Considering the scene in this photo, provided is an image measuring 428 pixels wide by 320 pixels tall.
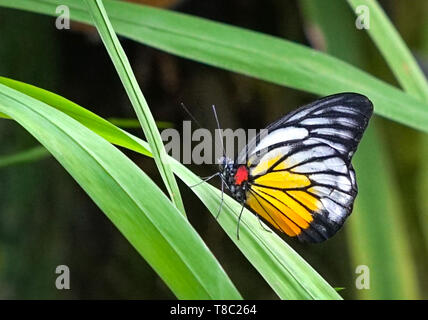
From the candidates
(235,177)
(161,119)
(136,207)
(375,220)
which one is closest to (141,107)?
(136,207)

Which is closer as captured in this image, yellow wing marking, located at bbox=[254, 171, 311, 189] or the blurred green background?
yellow wing marking, located at bbox=[254, 171, 311, 189]

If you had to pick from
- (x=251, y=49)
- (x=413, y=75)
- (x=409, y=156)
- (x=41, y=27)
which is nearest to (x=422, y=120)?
(x=413, y=75)

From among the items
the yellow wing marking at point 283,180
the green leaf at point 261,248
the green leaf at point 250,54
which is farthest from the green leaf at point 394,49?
the green leaf at point 261,248

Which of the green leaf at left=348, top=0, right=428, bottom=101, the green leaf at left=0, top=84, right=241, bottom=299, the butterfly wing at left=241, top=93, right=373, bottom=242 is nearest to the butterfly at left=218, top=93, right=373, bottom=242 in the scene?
the butterfly wing at left=241, top=93, right=373, bottom=242

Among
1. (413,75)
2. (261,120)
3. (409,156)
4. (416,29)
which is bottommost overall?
(413,75)

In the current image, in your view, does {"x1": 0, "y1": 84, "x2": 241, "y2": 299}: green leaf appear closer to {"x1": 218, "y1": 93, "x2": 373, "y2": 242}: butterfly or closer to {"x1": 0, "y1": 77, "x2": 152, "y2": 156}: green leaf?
{"x1": 0, "y1": 77, "x2": 152, "y2": 156}: green leaf

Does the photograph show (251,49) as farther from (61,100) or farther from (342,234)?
(342,234)

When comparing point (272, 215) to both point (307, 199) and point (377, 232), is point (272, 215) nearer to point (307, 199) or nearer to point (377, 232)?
point (307, 199)
